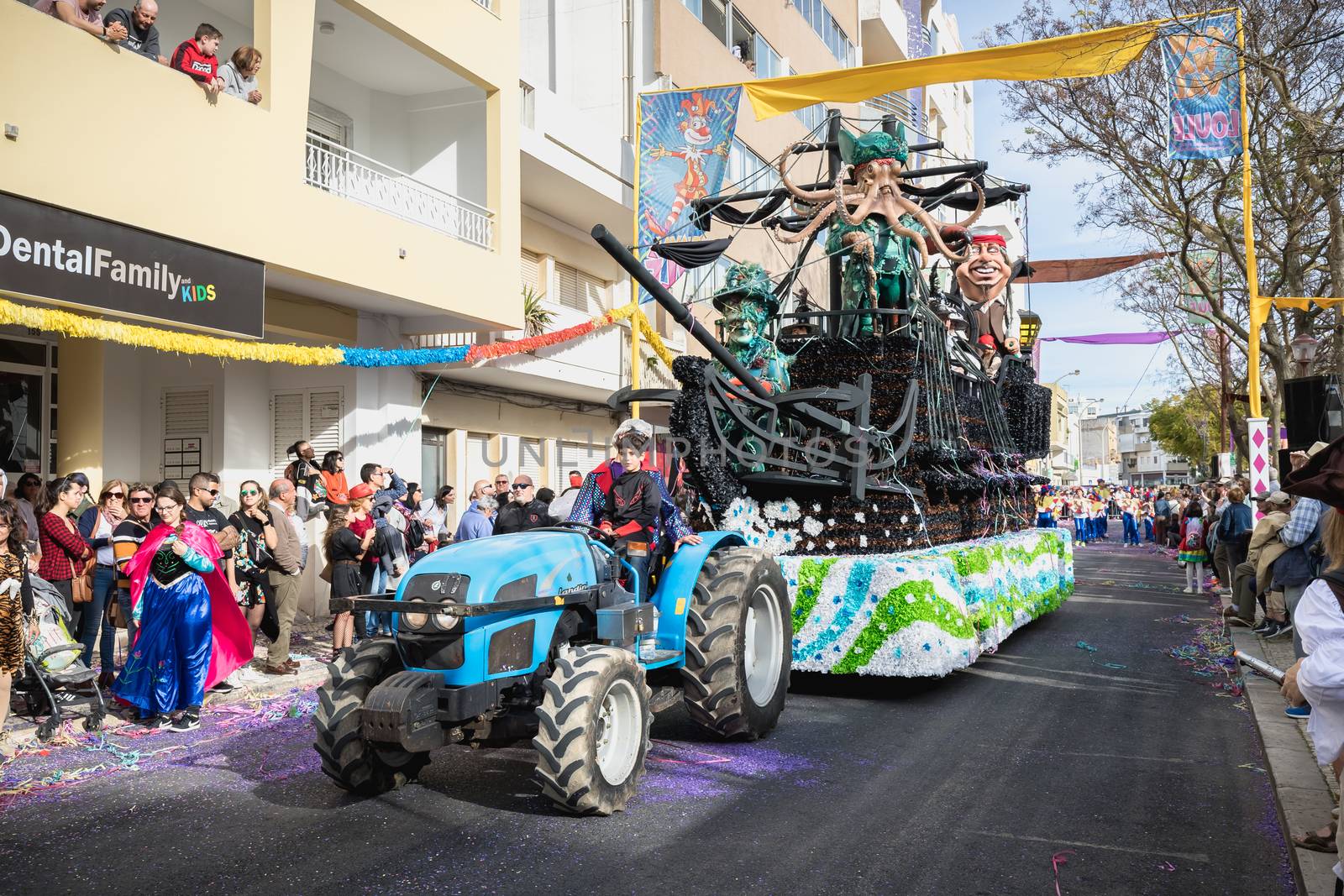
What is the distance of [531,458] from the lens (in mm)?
19594

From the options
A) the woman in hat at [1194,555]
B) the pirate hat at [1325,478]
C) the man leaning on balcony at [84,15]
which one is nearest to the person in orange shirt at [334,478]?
the man leaning on balcony at [84,15]

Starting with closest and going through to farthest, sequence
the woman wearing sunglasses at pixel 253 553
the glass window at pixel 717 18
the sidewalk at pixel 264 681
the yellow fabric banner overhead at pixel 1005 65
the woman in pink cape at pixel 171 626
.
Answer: the sidewalk at pixel 264 681 → the woman in pink cape at pixel 171 626 → the woman wearing sunglasses at pixel 253 553 → the yellow fabric banner overhead at pixel 1005 65 → the glass window at pixel 717 18

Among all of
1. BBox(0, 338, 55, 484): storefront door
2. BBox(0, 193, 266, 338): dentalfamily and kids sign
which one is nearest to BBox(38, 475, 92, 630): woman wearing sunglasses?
BBox(0, 193, 266, 338): dentalfamily and kids sign

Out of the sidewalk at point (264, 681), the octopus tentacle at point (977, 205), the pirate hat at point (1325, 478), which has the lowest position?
the sidewalk at point (264, 681)

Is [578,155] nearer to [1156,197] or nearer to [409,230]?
[409,230]

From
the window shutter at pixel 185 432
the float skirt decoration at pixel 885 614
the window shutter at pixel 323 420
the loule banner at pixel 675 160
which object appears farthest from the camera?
the loule banner at pixel 675 160

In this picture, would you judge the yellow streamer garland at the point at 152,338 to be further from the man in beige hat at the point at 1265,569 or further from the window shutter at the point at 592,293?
the man in beige hat at the point at 1265,569

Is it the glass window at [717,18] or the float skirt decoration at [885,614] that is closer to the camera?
the float skirt decoration at [885,614]

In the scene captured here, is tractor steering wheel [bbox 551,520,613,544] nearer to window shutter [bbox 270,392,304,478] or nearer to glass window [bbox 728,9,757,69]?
window shutter [bbox 270,392,304,478]

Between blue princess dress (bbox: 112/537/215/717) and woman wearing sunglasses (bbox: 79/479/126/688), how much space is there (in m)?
0.69

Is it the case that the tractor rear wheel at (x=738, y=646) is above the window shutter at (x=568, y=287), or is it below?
below

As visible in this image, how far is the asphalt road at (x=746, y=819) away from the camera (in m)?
4.38

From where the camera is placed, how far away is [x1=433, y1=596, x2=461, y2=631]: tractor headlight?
4996 millimetres

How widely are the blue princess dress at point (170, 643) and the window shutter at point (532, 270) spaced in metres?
11.3
